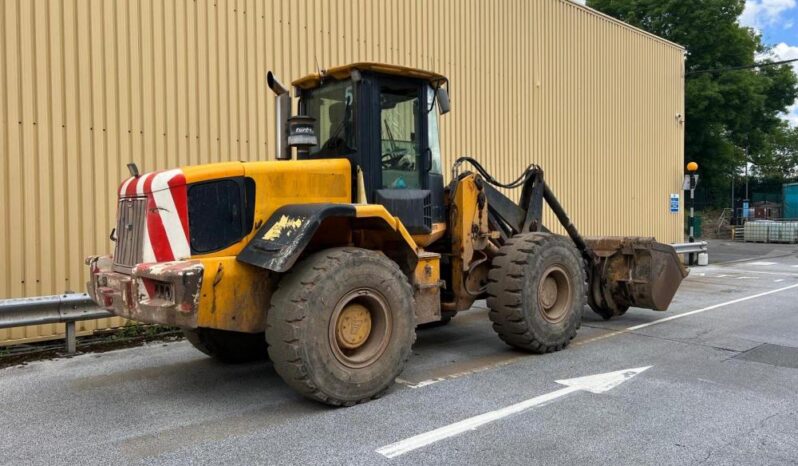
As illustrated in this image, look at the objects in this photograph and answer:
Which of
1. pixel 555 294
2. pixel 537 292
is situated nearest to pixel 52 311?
pixel 537 292

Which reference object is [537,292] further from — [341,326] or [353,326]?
[341,326]

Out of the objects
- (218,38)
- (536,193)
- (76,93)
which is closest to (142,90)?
(76,93)

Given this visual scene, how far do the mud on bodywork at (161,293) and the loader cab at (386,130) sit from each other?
1790 millimetres

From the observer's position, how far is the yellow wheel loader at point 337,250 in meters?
4.77

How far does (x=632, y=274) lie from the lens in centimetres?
857

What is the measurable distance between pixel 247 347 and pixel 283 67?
5.01 meters

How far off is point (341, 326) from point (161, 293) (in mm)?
1410

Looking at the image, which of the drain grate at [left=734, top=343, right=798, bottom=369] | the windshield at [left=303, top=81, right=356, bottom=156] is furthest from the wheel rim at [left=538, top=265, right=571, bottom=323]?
the windshield at [left=303, top=81, right=356, bottom=156]

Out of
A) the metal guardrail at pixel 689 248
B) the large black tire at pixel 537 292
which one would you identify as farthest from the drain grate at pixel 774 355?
the metal guardrail at pixel 689 248

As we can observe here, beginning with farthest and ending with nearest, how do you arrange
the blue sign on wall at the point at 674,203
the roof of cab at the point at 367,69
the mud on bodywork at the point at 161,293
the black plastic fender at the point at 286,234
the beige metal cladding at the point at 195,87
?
the blue sign on wall at the point at 674,203 → the beige metal cladding at the point at 195,87 → the roof of cab at the point at 367,69 → the black plastic fender at the point at 286,234 → the mud on bodywork at the point at 161,293

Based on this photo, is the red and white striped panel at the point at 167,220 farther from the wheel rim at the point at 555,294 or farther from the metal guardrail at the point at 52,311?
the wheel rim at the point at 555,294

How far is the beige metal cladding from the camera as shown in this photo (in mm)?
7434

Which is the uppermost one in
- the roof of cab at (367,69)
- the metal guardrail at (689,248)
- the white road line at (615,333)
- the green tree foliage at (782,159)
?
the green tree foliage at (782,159)

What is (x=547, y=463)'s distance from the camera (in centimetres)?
397
